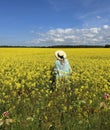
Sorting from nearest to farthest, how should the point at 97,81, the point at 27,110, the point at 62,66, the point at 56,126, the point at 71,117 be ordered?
1. the point at 56,126
2. the point at 71,117
3. the point at 27,110
4. the point at 97,81
5. the point at 62,66

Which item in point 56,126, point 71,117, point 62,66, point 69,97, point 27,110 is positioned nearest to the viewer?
point 56,126

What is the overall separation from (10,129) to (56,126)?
96 centimetres

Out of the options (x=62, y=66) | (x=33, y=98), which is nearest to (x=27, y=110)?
(x=33, y=98)

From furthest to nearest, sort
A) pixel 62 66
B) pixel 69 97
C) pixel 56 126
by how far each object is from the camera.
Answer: pixel 62 66 < pixel 69 97 < pixel 56 126

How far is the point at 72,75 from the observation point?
7867mm

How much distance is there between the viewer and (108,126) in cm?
471

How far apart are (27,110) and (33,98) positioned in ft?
1.66

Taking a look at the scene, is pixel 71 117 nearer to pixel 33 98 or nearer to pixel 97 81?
pixel 33 98

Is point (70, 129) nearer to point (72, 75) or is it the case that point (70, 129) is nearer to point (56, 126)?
point (56, 126)

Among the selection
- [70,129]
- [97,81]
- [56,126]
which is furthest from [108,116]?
[97,81]

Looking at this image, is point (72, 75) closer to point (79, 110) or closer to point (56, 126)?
point (79, 110)

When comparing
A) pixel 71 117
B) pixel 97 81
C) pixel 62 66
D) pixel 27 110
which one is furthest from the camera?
pixel 62 66

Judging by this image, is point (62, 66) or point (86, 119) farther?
point (62, 66)

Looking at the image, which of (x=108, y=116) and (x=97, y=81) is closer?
(x=108, y=116)
